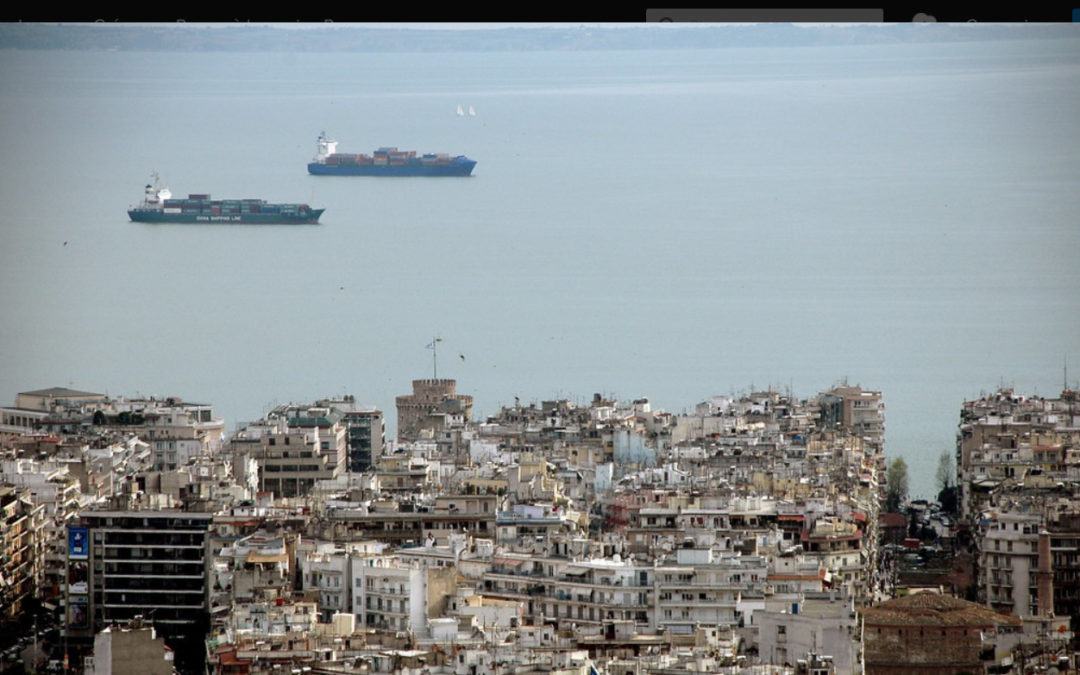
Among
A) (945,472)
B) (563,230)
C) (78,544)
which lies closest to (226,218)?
(563,230)

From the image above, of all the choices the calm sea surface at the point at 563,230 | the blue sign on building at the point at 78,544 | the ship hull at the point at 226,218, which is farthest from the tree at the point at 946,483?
the ship hull at the point at 226,218

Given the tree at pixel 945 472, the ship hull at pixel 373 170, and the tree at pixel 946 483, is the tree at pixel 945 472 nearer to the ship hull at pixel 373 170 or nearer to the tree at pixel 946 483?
the tree at pixel 946 483

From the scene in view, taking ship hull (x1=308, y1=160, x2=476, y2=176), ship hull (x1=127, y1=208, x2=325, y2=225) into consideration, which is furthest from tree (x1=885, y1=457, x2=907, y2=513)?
ship hull (x1=308, y1=160, x2=476, y2=176)

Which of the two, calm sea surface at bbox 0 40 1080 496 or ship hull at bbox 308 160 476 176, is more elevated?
ship hull at bbox 308 160 476 176

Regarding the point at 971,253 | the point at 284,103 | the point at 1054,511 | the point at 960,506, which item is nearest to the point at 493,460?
the point at 960,506

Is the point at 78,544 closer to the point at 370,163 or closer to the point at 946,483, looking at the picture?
the point at 946,483

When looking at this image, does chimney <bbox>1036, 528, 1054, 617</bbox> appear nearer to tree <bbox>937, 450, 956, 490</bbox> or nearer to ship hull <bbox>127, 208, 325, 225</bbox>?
tree <bbox>937, 450, 956, 490</bbox>

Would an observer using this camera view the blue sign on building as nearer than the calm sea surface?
Yes
